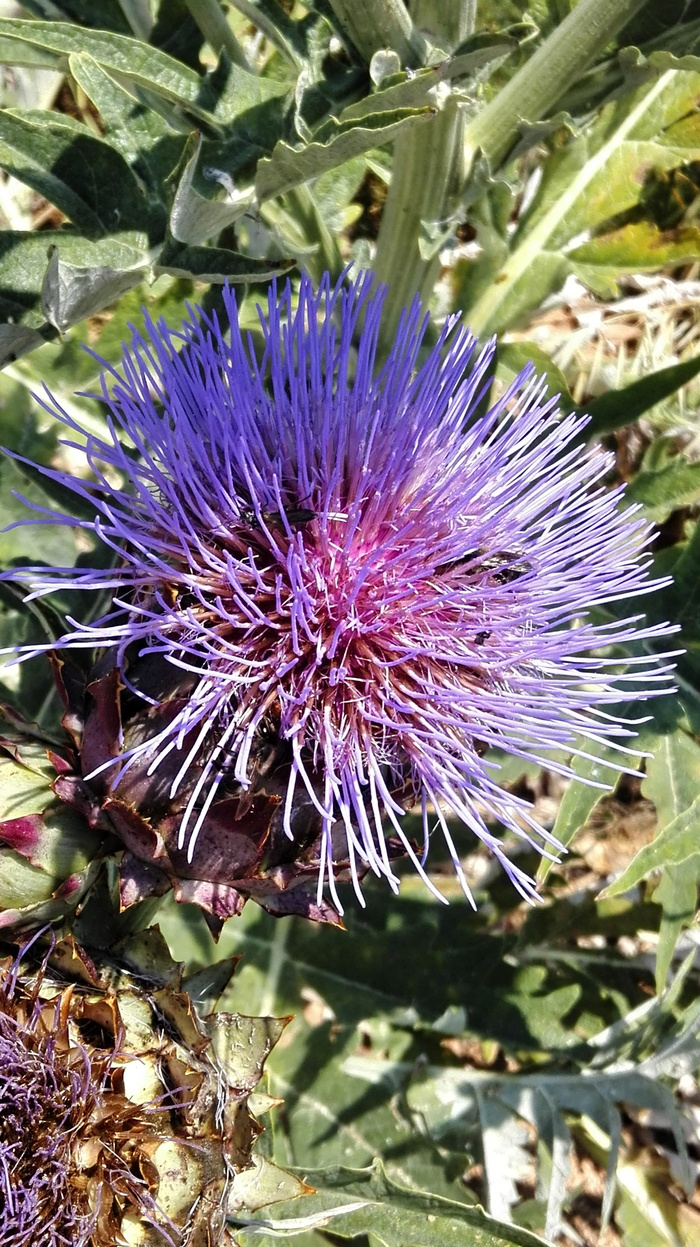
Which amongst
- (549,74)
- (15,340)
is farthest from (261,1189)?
(549,74)

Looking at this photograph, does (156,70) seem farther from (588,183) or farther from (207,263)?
(588,183)

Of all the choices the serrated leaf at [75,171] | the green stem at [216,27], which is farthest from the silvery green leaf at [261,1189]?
the green stem at [216,27]

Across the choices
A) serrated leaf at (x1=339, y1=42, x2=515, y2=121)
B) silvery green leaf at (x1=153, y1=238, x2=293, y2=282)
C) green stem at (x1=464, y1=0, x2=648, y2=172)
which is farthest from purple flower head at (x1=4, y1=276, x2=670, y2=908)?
green stem at (x1=464, y1=0, x2=648, y2=172)

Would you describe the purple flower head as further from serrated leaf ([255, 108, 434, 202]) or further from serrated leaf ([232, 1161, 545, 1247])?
serrated leaf ([232, 1161, 545, 1247])

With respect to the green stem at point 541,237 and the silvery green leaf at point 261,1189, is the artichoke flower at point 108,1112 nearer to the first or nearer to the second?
the silvery green leaf at point 261,1189

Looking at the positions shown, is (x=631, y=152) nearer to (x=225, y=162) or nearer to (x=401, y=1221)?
(x=225, y=162)
